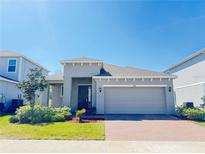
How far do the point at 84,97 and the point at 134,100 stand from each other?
5.19 m

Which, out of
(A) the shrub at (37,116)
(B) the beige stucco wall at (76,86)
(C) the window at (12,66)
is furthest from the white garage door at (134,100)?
(C) the window at (12,66)

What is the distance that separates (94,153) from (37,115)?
6834 mm

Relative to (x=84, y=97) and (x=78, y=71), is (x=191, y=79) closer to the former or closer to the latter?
(x=84, y=97)

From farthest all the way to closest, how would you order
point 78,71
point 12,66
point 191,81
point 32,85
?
point 12,66 < point 191,81 < point 78,71 < point 32,85

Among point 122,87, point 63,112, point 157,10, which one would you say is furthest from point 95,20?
point 63,112

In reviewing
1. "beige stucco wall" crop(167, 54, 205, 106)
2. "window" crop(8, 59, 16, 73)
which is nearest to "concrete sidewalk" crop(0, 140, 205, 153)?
"beige stucco wall" crop(167, 54, 205, 106)

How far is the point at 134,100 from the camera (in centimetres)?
1384

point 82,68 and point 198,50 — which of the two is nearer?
point 82,68

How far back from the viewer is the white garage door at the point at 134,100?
1372 cm

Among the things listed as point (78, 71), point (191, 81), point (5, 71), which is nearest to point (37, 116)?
point (78, 71)

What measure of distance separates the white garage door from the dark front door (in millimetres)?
2577

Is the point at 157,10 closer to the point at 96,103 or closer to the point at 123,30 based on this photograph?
the point at 123,30

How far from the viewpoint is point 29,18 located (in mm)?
10703

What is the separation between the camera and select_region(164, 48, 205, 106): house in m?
16.3
